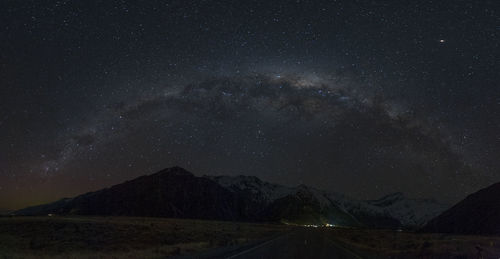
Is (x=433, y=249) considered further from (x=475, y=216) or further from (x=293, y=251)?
(x=475, y=216)

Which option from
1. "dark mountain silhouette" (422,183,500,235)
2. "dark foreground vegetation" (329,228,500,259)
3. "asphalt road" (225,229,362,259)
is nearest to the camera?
"asphalt road" (225,229,362,259)

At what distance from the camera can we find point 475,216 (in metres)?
98.1

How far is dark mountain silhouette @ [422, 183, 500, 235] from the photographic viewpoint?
87875mm

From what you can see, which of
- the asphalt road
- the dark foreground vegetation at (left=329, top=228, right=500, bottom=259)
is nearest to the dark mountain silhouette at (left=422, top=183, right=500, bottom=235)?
the dark foreground vegetation at (left=329, top=228, right=500, bottom=259)

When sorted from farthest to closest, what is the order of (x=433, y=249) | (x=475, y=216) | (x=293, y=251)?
(x=475, y=216)
(x=433, y=249)
(x=293, y=251)

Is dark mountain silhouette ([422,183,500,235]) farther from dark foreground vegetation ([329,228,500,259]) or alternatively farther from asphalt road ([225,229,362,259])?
asphalt road ([225,229,362,259])

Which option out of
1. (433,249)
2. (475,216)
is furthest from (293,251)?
(475,216)

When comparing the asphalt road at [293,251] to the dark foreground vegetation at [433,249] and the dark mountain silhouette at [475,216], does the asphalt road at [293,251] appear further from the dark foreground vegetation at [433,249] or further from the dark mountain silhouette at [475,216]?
the dark mountain silhouette at [475,216]

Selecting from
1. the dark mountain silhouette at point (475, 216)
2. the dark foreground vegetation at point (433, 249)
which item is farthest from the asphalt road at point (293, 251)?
the dark mountain silhouette at point (475, 216)

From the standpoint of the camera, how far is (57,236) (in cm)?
4428

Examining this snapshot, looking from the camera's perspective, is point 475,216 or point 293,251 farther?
point 475,216

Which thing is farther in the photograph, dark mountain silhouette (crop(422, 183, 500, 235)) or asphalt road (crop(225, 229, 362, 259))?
dark mountain silhouette (crop(422, 183, 500, 235))

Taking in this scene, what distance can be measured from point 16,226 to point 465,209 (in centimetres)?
10408

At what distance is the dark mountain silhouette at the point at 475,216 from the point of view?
3460 inches
